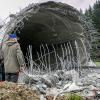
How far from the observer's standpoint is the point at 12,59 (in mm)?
10852

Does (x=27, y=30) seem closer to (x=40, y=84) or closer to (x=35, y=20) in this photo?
(x=35, y=20)

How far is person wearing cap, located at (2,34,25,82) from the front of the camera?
10719 millimetres

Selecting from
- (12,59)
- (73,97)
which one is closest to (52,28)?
(12,59)

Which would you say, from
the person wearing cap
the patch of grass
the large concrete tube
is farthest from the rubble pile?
the large concrete tube

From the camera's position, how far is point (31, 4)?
39.0ft

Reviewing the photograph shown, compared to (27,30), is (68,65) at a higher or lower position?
lower

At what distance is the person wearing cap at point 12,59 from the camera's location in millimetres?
10719

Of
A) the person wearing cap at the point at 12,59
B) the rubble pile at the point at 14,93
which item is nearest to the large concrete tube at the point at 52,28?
the person wearing cap at the point at 12,59

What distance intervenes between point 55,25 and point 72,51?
1363 mm

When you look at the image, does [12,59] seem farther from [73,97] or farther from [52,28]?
[52,28]

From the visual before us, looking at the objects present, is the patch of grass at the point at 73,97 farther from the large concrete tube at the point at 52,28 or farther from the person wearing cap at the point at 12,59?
the large concrete tube at the point at 52,28

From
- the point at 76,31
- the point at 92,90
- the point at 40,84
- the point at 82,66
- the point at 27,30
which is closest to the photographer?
the point at 92,90

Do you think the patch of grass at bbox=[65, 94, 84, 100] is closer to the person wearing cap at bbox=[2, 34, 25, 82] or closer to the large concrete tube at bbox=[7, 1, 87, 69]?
the person wearing cap at bbox=[2, 34, 25, 82]

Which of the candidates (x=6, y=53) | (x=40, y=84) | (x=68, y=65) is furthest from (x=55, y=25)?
(x=40, y=84)
